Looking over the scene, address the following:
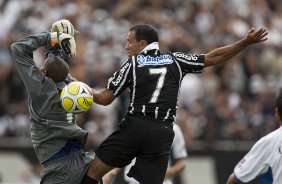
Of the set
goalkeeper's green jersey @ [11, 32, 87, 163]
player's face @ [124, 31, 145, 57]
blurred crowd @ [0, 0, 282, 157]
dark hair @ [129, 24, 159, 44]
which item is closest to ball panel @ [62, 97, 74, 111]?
goalkeeper's green jersey @ [11, 32, 87, 163]

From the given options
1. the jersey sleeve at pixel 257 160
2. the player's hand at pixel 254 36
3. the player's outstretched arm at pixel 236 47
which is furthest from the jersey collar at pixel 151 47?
the jersey sleeve at pixel 257 160

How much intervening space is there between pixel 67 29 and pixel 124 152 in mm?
1517

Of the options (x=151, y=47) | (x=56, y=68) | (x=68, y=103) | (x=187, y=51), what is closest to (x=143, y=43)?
(x=151, y=47)

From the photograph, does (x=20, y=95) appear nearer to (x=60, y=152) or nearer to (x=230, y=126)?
(x=230, y=126)

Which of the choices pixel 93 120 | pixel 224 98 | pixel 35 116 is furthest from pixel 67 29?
pixel 224 98

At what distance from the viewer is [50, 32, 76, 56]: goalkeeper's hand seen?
9320mm

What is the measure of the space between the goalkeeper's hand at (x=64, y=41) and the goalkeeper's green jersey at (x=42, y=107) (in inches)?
4.8

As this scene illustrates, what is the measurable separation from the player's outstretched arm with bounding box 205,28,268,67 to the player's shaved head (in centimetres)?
153

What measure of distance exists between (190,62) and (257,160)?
5.15 feet

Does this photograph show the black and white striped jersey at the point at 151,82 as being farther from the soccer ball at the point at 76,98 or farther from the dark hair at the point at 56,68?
the dark hair at the point at 56,68

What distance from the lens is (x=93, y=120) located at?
1609 cm

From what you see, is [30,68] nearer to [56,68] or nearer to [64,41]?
[56,68]

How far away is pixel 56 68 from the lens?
9.24 meters

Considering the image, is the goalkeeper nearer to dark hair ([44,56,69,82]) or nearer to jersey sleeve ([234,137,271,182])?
dark hair ([44,56,69,82])
